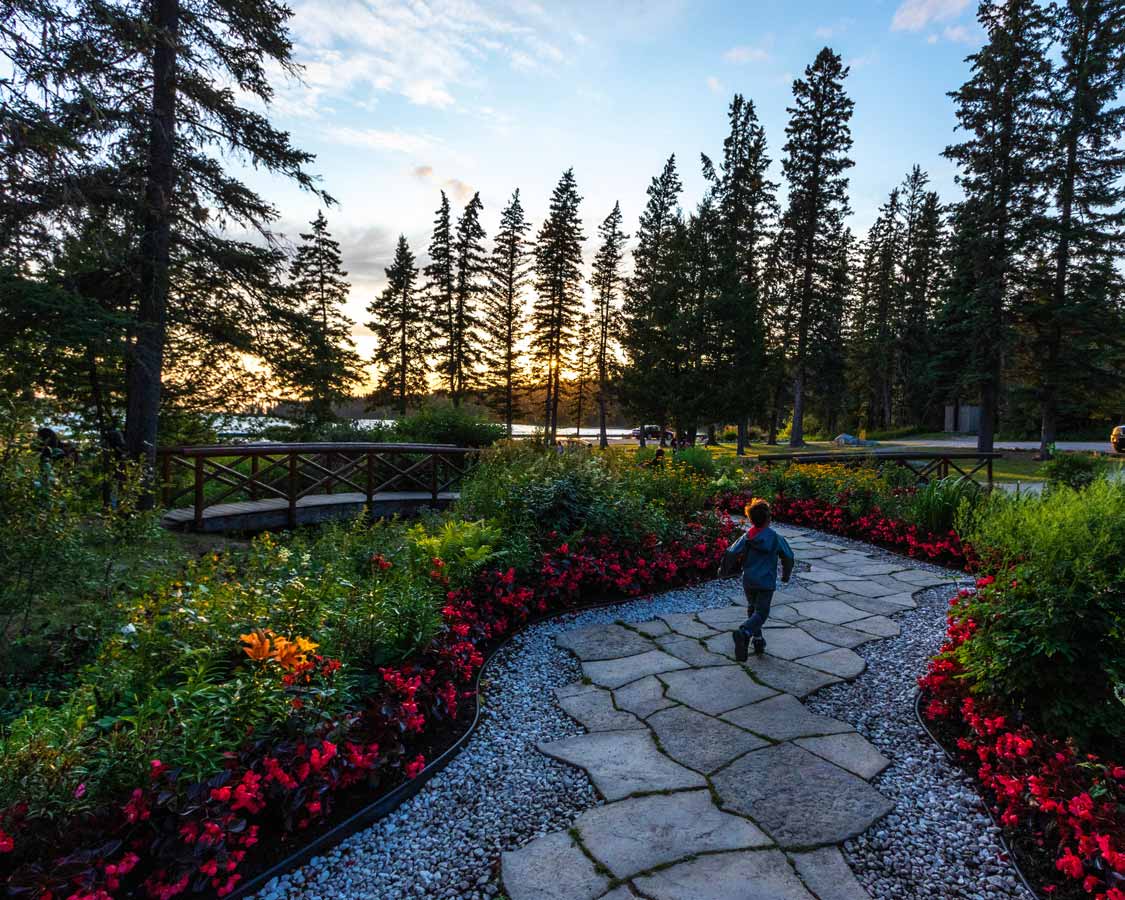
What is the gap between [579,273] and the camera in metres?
30.9

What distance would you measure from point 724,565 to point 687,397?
18565 mm

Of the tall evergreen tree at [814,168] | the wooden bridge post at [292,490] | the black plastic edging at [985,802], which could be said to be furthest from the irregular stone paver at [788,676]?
the tall evergreen tree at [814,168]

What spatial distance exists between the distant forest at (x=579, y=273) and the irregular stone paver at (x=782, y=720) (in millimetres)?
5981

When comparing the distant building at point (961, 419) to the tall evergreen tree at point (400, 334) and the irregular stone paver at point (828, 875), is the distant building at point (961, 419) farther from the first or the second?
the irregular stone paver at point (828, 875)

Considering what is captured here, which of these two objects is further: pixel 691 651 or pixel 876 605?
pixel 876 605

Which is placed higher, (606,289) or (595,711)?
(606,289)

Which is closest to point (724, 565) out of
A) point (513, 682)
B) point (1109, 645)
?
point (513, 682)

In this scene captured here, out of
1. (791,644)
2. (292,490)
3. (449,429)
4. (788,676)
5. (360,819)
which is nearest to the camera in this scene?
(360,819)

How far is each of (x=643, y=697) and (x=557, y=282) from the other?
2935 centimetres

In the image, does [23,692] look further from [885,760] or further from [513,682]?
[885,760]

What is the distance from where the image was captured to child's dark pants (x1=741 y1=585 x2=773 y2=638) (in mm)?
3855

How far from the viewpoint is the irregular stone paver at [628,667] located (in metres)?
3.59

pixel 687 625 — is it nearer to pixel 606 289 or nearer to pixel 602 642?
pixel 602 642

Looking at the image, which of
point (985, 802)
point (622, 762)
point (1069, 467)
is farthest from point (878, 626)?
point (1069, 467)
